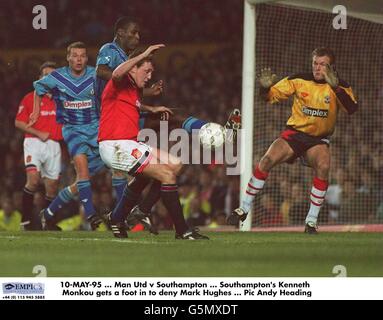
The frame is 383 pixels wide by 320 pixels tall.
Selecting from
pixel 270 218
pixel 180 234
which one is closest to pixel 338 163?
pixel 270 218

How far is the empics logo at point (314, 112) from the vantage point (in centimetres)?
1117

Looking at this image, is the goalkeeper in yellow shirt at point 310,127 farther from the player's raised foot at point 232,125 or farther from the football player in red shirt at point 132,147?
the football player in red shirt at point 132,147

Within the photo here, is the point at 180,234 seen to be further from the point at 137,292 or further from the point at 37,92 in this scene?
the point at 37,92

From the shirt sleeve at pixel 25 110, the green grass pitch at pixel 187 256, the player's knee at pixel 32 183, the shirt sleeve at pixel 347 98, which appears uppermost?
the shirt sleeve at pixel 347 98

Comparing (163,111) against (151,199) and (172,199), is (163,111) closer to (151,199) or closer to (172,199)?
(172,199)

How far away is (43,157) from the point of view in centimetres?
1265

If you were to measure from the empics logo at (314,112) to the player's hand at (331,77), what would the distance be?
0.41 m

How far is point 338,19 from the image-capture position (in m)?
13.8

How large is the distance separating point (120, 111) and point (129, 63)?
2.12ft

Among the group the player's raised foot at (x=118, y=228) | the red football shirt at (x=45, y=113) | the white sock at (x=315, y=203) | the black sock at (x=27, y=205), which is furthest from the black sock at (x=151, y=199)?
the red football shirt at (x=45, y=113)

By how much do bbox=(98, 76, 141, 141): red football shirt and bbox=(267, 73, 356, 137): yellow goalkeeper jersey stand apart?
80.7 inches

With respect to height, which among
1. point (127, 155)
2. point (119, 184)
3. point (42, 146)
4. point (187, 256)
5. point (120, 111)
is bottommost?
point (187, 256)

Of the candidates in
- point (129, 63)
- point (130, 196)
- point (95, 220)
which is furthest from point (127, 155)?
point (95, 220)
